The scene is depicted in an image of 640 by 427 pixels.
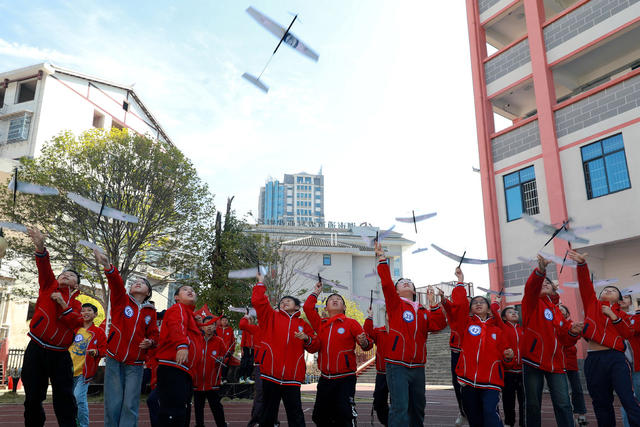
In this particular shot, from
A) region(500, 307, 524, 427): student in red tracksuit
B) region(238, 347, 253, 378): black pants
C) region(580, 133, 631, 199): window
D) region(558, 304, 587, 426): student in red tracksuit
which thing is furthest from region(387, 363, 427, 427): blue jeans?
region(580, 133, 631, 199): window

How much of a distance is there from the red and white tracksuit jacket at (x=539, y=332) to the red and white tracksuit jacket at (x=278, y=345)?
102 inches

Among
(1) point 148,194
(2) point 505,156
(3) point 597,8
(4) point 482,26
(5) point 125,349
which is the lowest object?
(5) point 125,349

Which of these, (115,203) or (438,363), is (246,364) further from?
(438,363)

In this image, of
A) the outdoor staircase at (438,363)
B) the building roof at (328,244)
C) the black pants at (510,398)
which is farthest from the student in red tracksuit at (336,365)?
the building roof at (328,244)

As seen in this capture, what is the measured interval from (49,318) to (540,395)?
5.50 meters

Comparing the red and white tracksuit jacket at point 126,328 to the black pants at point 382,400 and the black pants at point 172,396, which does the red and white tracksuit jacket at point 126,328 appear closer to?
the black pants at point 172,396

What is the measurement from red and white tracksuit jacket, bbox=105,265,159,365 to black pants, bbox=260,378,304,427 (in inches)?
56.5

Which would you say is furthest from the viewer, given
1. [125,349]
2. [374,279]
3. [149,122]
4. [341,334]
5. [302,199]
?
[302,199]

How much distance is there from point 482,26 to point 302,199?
12501cm

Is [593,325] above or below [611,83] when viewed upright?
below

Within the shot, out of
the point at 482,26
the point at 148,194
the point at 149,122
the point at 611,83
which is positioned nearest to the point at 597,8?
the point at 611,83

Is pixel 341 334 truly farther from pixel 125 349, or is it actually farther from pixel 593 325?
pixel 593 325

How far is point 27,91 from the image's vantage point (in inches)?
1248

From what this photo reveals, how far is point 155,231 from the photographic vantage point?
773 inches
